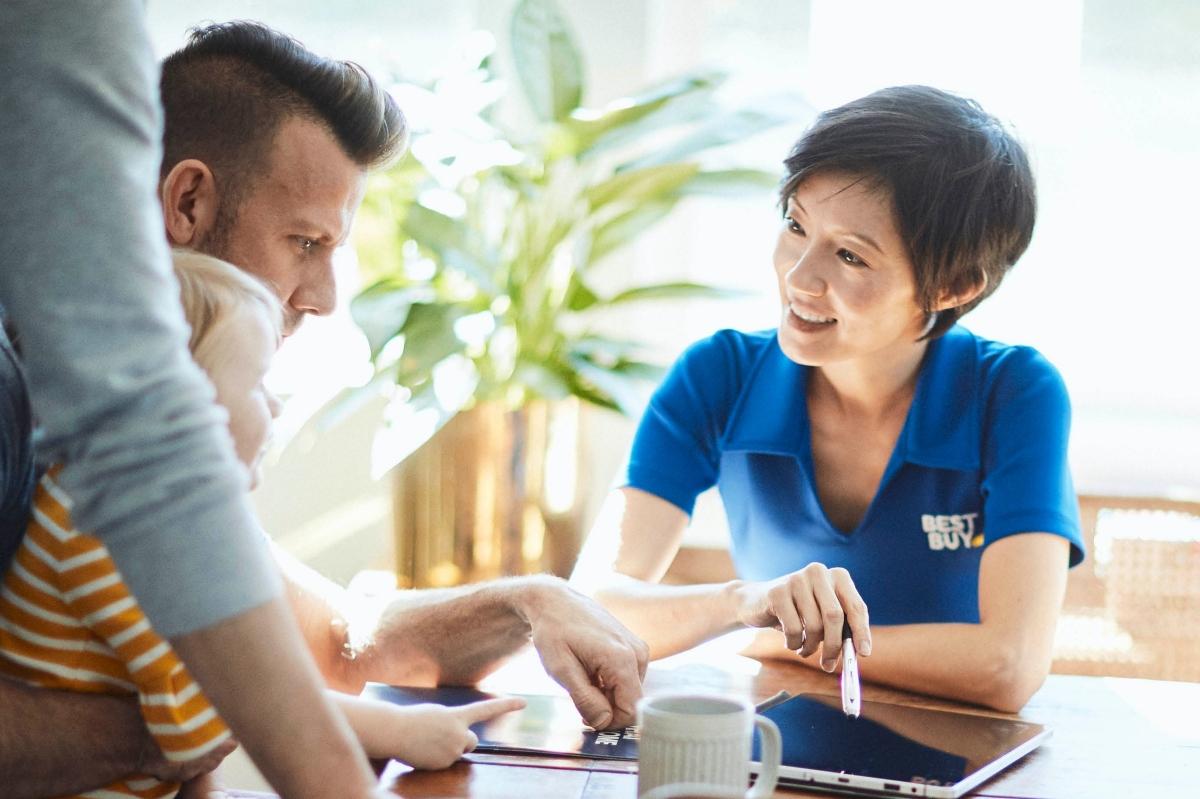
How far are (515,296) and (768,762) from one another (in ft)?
5.55

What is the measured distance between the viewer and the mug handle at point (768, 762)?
0.84 metres

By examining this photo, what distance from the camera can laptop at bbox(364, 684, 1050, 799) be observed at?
1.05 metres

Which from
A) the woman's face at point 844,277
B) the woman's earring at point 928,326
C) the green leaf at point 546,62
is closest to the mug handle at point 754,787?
the woman's face at point 844,277

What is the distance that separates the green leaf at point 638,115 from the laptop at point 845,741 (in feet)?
4.38

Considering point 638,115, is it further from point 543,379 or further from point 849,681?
point 849,681

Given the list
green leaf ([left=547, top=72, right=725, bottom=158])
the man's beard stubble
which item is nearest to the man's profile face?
the man's beard stubble

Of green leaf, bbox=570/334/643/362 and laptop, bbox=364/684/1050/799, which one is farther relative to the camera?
green leaf, bbox=570/334/643/362

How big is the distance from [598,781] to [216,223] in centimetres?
69

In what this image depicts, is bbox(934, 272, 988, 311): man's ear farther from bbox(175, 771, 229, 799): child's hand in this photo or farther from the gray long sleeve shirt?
the gray long sleeve shirt

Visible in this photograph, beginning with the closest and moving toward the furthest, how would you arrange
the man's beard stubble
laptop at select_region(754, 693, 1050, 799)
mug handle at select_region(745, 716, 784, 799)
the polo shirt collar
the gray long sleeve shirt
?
1. the gray long sleeve shirt
2. mug handle at select_region(745, 716, 784, 799)
3. laptop at select_region(754, 693, 1050, 799)
4. the man's beard stubble
5. the polo shirt collar

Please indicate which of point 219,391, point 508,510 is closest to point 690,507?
point 508,510

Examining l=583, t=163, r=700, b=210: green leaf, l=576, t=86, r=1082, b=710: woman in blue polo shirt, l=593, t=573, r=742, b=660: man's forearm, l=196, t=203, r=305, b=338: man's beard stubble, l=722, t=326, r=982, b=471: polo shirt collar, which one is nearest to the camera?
l=196, t=203, r=305, b=338: man's beard stubble

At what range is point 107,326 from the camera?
670mm

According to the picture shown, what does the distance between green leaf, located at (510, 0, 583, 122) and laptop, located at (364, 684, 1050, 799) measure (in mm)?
1421
